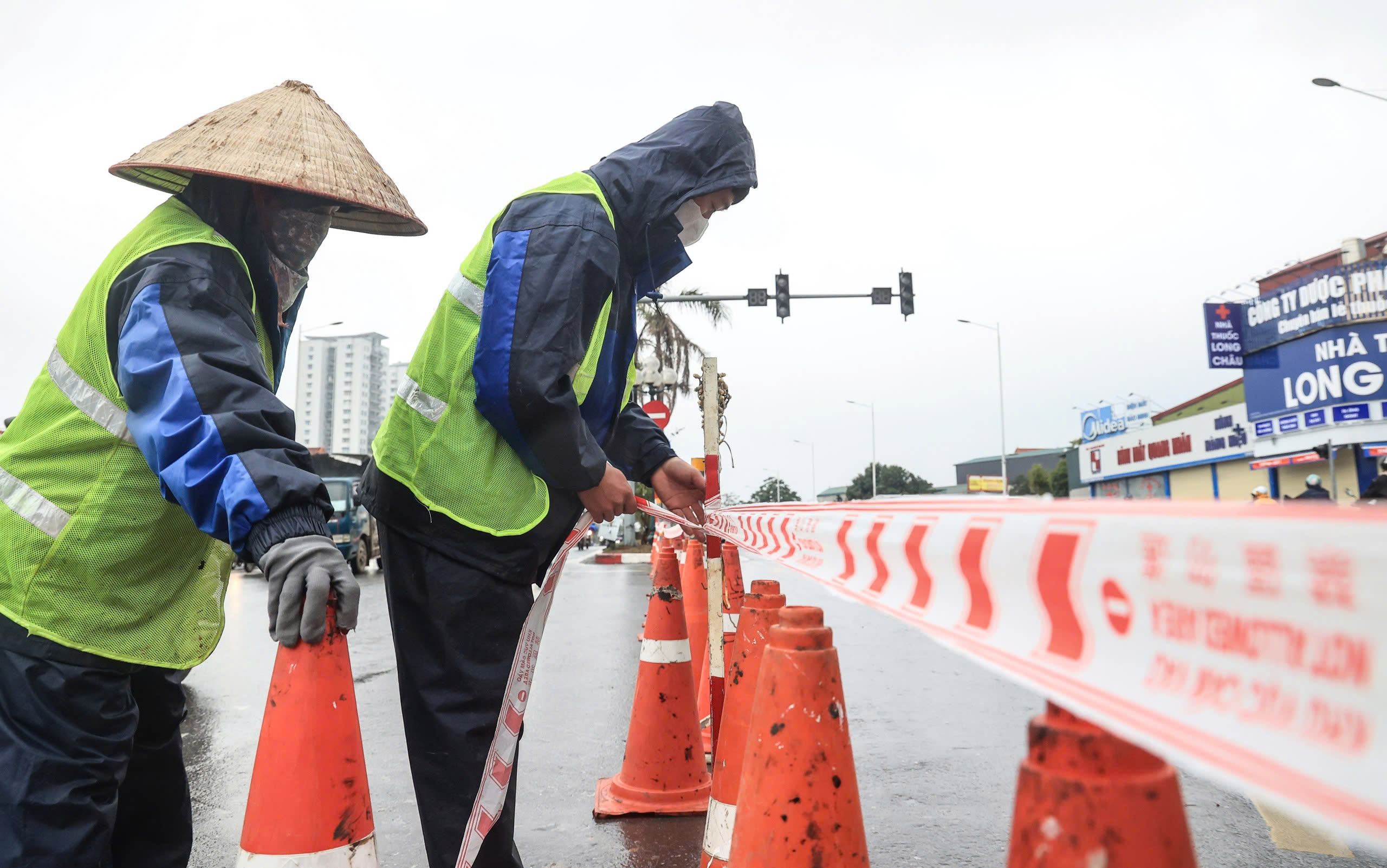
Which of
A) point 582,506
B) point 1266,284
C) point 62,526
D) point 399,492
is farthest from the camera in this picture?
point 1266,284

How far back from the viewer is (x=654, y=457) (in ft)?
10.5

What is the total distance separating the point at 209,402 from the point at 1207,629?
1.76 m

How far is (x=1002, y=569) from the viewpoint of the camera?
3.46 feet

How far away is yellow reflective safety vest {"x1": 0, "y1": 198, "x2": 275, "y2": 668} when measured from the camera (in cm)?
187

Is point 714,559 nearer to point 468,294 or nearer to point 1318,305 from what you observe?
point 468,294

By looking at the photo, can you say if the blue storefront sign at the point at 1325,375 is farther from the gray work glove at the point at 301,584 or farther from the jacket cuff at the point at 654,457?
the gray work glove at the point at 301,584

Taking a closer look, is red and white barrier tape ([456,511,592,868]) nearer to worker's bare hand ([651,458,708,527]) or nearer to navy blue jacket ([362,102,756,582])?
navy blue jacket ([362,102,756,582])

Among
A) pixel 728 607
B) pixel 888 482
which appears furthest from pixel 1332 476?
pixel 888 482

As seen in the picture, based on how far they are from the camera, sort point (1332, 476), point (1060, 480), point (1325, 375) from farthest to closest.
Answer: point (1060, 480) → point (1325, 375) → point (1332, 476)

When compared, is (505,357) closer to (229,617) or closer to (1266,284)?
(229,617)

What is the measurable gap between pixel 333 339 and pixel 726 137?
114m

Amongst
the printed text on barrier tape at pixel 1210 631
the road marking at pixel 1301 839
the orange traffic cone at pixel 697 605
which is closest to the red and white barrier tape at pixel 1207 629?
the printed text on barrier tape at pixel 1210 631

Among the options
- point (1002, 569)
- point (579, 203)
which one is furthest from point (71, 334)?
point (1002, 569)

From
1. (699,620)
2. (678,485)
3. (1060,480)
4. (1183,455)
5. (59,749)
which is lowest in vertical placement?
(699,620)
